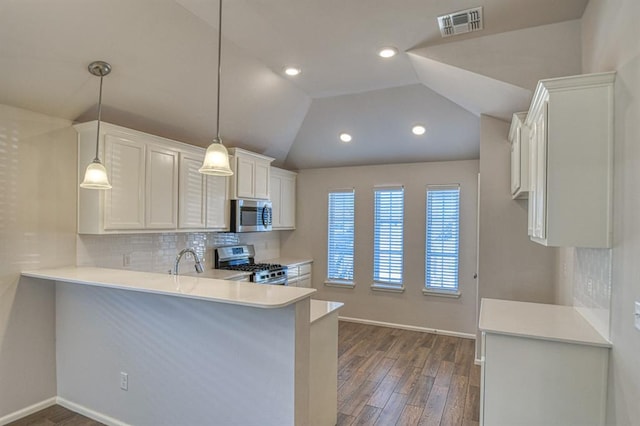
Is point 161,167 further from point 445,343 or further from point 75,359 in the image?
point 445,343

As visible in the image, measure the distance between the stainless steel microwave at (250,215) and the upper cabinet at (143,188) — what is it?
12.2 inches

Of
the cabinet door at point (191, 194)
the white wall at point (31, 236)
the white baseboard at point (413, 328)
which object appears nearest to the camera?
the white wall at point (31, 236)

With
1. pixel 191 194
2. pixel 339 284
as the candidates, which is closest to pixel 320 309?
pixel 191 194

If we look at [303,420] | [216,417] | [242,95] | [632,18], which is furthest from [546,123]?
[242,95]

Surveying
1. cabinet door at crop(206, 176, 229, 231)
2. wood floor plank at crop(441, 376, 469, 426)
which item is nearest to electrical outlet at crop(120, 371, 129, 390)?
cabinet door at crop(206, 176, 229, 231)

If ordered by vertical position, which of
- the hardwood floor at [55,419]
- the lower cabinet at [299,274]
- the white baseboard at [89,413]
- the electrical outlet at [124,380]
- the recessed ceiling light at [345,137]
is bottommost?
the hardwood floor at [55,419]

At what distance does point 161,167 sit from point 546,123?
3340mm

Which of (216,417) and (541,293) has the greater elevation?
(541,293)

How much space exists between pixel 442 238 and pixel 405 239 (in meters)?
0.53

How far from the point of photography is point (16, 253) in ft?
9.29

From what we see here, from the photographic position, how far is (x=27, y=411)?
9.55 ft

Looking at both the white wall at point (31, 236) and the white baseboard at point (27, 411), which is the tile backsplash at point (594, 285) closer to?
the white wall at point (31, 236)

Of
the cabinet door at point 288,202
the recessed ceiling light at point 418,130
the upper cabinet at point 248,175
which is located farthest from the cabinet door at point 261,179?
the recessed ceiling light at point 418,130

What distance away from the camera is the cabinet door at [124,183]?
314 cm
